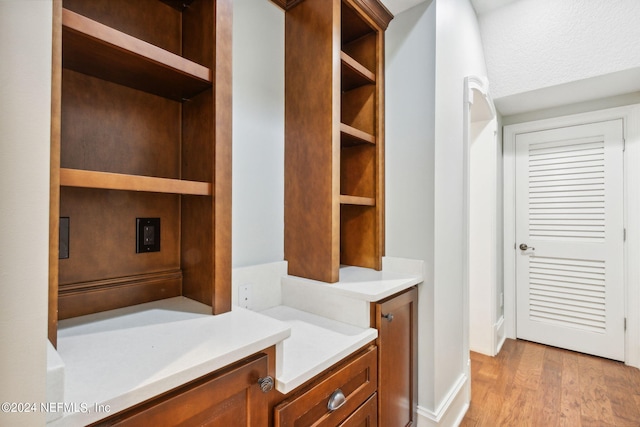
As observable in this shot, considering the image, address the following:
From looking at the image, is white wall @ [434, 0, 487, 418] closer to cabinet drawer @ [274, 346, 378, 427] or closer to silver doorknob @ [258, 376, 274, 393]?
cabinet drawer @ [274, 346, 378, 427]

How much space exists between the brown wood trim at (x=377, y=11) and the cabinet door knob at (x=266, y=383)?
168cm

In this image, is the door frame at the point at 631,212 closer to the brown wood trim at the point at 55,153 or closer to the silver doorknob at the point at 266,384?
the silver doorknob at the point at 266,384

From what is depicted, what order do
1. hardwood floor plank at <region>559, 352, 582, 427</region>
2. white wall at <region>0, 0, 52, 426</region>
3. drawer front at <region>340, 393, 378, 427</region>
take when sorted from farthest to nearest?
hardwood floor plank at <region>559, 352, 582, 427</region>, drawer front at <region>340, 393, 378, 427</region>, white wall at <region>0, 0, 52, 426</region>

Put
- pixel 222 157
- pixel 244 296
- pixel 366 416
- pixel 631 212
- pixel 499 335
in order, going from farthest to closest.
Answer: pixel 499 335 < pixel 631 212 < pixel 244 296 < pixel 366 416 < pixel 222 157

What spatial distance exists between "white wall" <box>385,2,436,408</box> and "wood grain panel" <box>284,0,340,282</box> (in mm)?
424

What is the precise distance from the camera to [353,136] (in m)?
1.61

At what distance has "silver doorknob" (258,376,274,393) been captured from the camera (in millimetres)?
826

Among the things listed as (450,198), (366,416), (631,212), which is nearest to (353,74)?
(450,198)

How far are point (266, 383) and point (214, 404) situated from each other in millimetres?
147

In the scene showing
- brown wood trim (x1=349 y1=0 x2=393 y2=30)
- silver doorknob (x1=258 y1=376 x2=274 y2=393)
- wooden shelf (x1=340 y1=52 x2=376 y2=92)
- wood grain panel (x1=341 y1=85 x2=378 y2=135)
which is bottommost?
silver doorknob (x1=258 y1=376 x2=274 y2=393)

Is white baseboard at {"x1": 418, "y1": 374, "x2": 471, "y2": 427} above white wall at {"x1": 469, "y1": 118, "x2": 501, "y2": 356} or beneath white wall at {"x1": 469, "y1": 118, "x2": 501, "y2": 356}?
beneath

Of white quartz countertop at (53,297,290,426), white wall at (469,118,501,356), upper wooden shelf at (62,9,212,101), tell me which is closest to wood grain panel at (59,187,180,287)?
white quartz countertop at (53,297,290,426)

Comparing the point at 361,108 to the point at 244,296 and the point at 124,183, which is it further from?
the point at 124,183

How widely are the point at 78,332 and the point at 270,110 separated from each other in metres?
1.18
